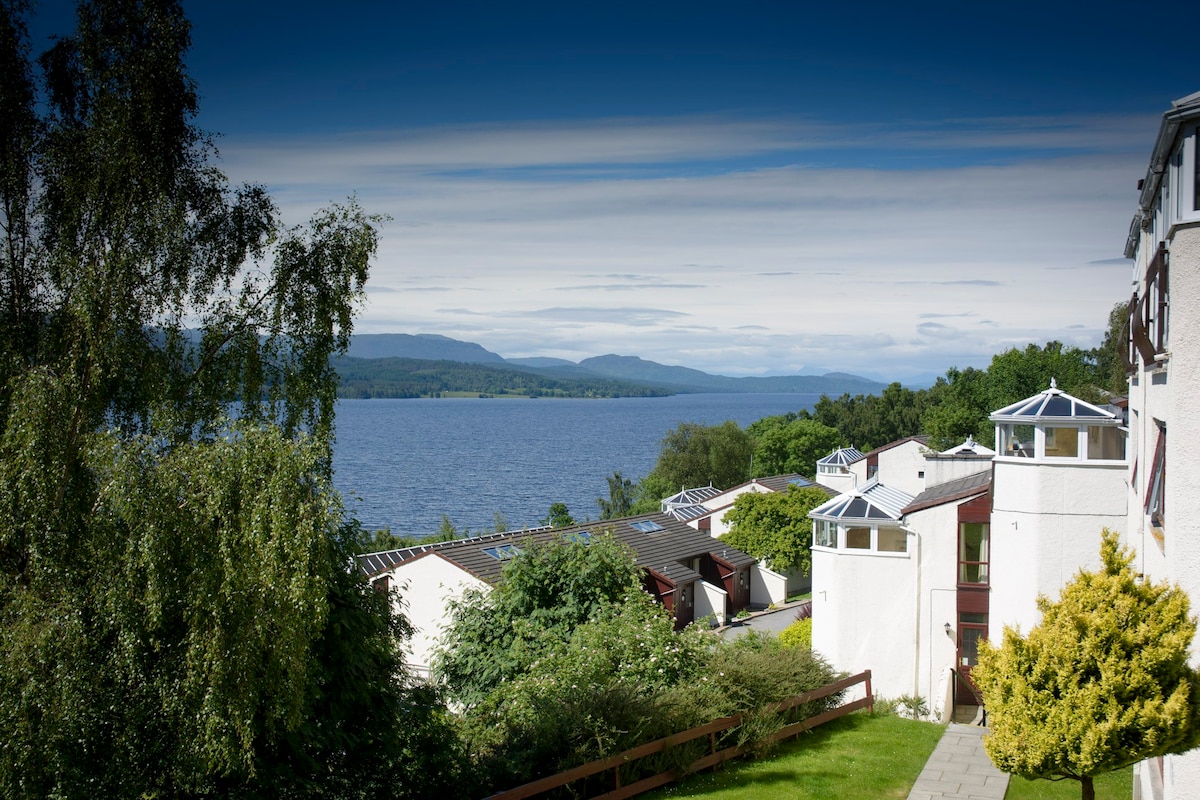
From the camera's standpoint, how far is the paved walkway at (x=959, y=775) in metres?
11.6

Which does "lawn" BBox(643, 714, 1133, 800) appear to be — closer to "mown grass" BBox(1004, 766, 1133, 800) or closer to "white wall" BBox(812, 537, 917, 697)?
"mown grass" BBox(1004, 766, 1133, 800)

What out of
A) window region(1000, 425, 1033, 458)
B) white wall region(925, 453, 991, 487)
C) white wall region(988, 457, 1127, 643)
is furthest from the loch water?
white wall region(988, 457, 1127, 643)

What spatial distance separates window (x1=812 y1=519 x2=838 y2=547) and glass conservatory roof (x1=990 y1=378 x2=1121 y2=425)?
615cm

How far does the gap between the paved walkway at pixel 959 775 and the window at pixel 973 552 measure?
7.94m

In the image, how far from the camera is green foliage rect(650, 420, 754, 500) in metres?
89.6

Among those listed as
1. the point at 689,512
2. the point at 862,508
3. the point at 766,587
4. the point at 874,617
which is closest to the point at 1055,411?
the point at 862,508

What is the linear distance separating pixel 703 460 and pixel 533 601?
7489 cm

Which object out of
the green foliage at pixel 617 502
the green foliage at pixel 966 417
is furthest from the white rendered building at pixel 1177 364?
the green foliage at pixel 617 502

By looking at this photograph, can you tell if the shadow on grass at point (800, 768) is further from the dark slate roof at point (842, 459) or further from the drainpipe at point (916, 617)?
the dark slate roof at point (842, 459)

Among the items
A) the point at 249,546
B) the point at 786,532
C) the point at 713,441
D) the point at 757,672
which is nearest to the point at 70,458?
the point at 249,546

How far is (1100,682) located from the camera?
7.62 m

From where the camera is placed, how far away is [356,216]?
12234mm

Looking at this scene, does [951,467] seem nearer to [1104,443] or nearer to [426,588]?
[1104,443]

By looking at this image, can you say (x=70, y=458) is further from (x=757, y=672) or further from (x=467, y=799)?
(x=757, y=672)
